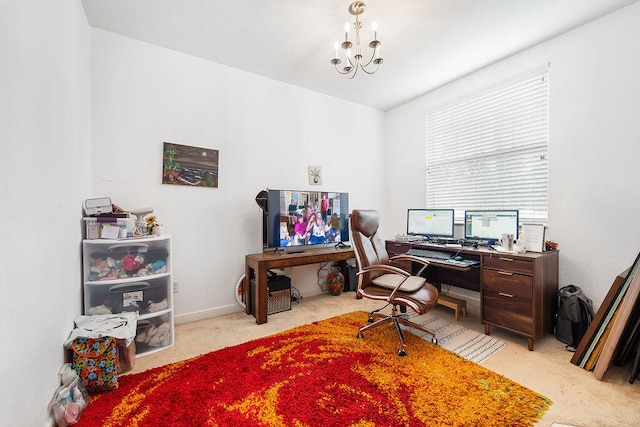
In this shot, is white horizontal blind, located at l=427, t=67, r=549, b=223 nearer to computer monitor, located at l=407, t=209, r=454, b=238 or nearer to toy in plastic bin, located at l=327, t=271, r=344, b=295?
computer monitor, located at l=407, t=209, r=454, b=238

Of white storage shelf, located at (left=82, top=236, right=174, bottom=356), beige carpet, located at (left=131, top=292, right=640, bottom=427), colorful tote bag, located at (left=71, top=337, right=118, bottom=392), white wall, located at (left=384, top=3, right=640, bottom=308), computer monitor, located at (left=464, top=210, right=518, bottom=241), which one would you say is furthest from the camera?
computer monitor, located at (left=464, top=210, right=518, bottom=241)

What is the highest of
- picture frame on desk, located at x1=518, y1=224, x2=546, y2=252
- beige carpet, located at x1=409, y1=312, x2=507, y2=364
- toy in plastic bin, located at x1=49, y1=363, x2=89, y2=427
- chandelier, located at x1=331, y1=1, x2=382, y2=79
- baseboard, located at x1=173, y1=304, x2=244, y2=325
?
chandelier, located at x1=331, y1=1, x2=382, y2=79

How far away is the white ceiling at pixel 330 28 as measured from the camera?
2.12 meters

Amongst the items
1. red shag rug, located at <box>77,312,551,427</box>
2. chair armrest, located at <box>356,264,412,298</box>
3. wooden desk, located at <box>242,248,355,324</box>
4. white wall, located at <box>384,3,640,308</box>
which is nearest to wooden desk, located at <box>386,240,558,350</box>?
white wall, located at <box>384,3,640,308</box>

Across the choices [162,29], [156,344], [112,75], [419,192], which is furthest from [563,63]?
[156,344]

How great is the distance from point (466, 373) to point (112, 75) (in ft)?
12.5

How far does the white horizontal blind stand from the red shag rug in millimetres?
1888

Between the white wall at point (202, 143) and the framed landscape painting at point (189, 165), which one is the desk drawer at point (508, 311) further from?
the framed landscape painting at point (189, 165)

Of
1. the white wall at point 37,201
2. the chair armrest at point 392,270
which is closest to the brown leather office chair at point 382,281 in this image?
the chair armrest at point 392,270

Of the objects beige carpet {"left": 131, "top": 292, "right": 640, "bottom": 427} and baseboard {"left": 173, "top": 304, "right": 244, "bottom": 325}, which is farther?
baseboard {"left": 173, "top": 304, "right": 244, "bottom": 325}

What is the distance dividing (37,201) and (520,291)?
3.27m

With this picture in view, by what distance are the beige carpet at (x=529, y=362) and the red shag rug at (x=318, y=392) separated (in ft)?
0.43

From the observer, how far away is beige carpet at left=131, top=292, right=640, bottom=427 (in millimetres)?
1493

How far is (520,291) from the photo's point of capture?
2.20 metres
